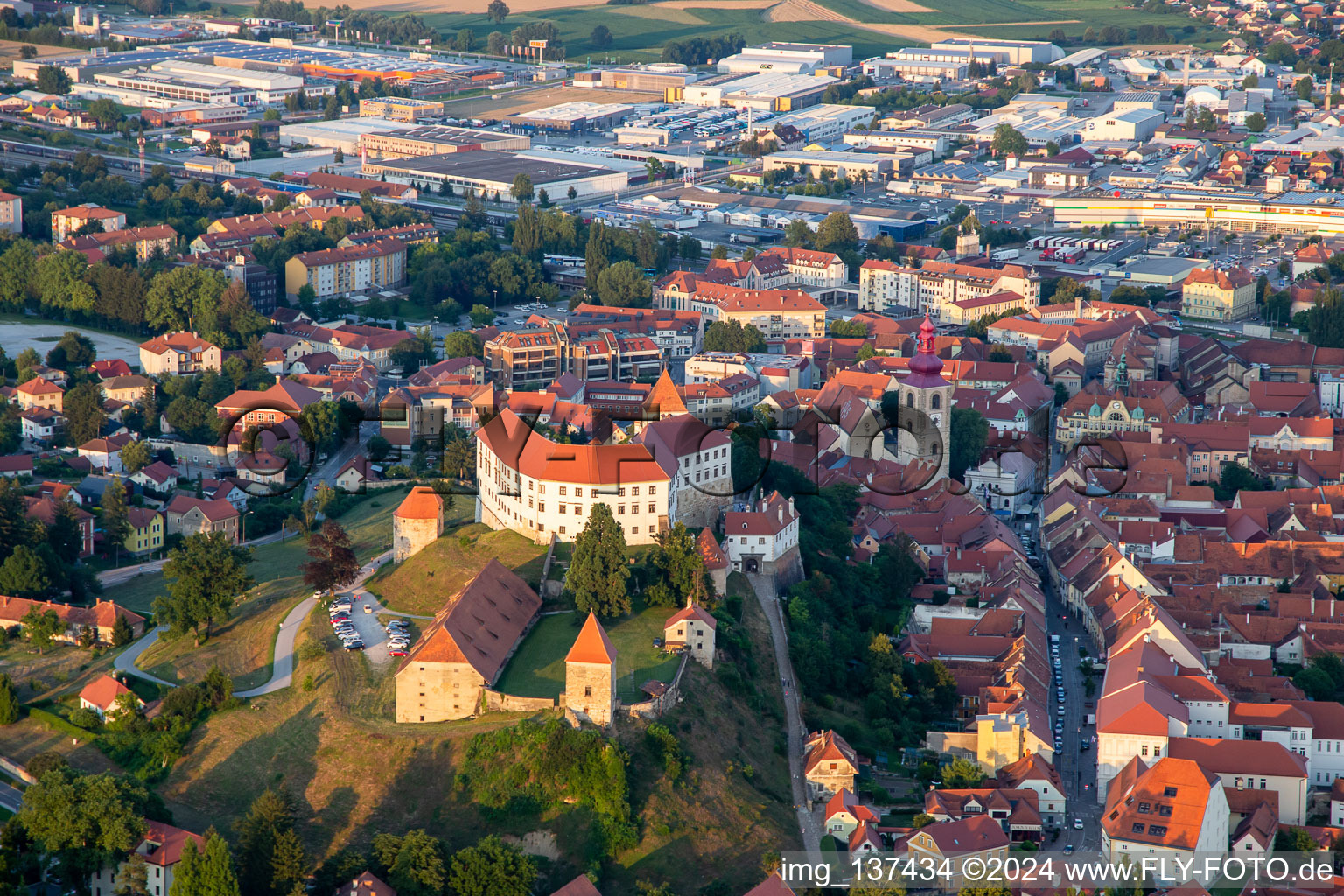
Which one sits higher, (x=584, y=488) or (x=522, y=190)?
(x=522, y=190)

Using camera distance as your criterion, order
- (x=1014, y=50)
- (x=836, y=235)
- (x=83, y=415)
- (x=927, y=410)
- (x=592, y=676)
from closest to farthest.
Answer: (x=592, y=676), (x=927, y=410), (x=83, y=415), (x=836, y=235), (x=1014, y=50)

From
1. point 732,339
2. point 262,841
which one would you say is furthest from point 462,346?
point 262,841

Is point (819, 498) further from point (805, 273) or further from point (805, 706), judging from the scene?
point (805, 273)

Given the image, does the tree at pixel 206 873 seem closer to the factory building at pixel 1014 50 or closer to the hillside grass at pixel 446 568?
the hillside grass at pixel 446 568

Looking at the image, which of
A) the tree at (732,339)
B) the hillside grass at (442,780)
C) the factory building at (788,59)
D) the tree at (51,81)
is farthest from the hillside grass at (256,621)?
the factory building at (788,59)

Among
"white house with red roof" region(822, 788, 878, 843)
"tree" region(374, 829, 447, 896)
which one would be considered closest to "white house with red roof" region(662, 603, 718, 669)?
"white house with red roof" region(822, 788, 878, 843)

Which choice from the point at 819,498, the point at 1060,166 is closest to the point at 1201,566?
the point at 819,498

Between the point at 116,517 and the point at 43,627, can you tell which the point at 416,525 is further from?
the point at 116,517
